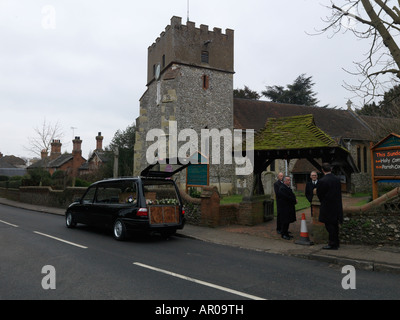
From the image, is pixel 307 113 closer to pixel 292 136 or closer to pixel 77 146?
pixel 292 136

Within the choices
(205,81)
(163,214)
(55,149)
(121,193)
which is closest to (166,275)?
(163,214)

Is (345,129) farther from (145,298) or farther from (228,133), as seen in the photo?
(145,298)

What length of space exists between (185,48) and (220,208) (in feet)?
59.5

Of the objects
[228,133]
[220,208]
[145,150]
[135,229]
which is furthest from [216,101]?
[135,229]

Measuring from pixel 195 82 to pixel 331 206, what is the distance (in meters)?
20.2

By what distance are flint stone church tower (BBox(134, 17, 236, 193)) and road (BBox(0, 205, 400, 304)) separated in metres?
16.7

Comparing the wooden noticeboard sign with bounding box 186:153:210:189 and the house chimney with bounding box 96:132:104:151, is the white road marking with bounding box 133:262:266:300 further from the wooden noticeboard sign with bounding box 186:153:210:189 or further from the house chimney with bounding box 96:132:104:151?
the house chimney with bounding box 96:132:104:151

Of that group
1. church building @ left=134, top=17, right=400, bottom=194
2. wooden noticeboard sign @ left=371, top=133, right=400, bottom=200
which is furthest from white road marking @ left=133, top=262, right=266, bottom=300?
church building @ left=134, top=17, right=400, bottom=194

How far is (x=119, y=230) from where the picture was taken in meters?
8.37

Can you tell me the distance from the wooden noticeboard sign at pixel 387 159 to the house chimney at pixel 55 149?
54.6 metres

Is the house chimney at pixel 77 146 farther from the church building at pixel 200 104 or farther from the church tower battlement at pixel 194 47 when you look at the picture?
the church tower battlement at pixel 194 47

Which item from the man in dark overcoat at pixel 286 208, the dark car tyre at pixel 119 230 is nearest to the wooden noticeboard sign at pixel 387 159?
the man in dark overcoat at pixel 286 208

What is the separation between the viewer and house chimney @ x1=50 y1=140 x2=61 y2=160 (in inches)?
2124

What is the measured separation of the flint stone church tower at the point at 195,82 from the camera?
81.1ft
